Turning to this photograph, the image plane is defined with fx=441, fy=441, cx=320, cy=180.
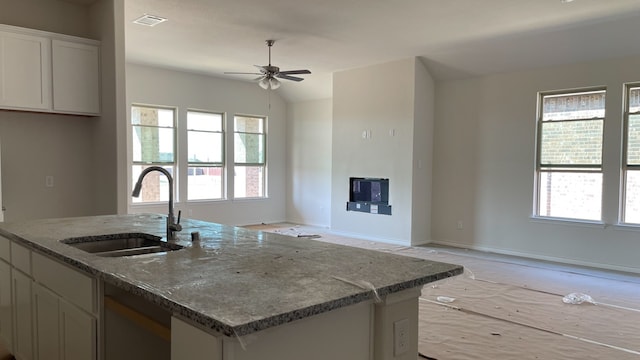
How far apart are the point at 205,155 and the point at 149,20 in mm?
3736

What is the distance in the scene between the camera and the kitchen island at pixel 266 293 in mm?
1176

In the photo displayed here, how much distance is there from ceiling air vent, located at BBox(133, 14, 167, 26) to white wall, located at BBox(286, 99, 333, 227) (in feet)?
14.3

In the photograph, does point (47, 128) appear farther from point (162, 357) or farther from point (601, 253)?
point (601, 253)

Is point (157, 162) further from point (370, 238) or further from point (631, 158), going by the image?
point (631, 158)

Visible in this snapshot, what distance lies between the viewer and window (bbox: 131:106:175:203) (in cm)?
763

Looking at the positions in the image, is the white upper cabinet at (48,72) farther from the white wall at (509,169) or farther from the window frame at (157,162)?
the white wall at (509,169)

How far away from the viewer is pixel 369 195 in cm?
761

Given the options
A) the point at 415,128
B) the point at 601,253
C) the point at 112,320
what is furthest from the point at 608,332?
the point at 415,128

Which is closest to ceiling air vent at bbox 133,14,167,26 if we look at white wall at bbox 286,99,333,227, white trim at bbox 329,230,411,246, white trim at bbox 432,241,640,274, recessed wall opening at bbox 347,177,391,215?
recessed wall opening at bbox 347,177,391,215

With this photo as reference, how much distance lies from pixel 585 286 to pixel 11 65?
6.19 metres

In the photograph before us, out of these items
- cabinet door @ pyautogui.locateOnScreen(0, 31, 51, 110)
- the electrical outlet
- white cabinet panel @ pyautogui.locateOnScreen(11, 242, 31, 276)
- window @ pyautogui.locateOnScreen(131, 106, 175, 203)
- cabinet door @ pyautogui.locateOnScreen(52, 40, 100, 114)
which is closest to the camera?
the electrical outlet

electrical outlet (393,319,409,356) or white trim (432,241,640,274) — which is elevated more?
electrical outlet (393,319,409,356)

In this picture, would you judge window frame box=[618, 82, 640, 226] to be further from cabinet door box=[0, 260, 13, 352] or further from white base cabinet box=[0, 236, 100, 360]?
cabinet door box=[0, 260, 13, 352]

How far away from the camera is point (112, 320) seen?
174 centimetres
